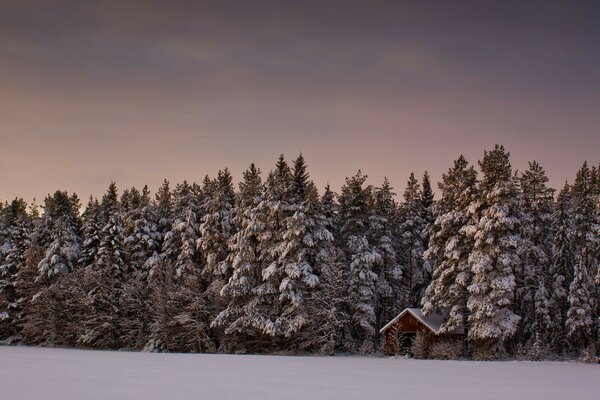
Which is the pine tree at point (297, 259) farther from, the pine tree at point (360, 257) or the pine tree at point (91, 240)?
the pine tree at point (91, 240)

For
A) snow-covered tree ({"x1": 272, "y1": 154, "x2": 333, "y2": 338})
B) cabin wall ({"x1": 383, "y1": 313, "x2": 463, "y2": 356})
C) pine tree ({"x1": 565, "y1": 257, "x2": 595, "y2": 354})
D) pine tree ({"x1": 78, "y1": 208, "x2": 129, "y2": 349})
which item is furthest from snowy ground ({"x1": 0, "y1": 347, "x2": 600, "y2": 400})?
pine tree ({"x1": 78, "y1": 208, "x2": 129, "y2": 349})

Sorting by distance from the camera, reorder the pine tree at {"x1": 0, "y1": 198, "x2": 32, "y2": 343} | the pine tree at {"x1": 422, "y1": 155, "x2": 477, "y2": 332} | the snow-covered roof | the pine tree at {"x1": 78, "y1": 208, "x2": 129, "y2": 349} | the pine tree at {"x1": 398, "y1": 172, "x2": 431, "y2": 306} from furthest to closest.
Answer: the pine tree at {"x1": 0, "y1": 198, "x2": 32, "y2": 343}
the pine tree at {"x1": 78, "y1": 208, "x2": 129, "y2": 349}
the pine tree at {"x1": 398, "y1": 172, "x2": 431, "y2": 306}
the snow-covered roof
the pine tree at {"x1": 422, "y1": 155, "x2": 477, "y2": 332}

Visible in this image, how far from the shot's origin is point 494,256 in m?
45.3

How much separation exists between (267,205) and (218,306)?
10626 mm

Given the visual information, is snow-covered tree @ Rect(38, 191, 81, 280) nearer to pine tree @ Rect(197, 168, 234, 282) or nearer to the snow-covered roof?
pine tree @ Rect(197, 168, 234, 282)

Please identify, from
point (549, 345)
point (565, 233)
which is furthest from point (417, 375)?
point (565, 233)

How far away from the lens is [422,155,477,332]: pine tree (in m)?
47.2

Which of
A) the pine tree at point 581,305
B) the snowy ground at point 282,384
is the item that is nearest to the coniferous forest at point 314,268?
the pine tree at point 581,305

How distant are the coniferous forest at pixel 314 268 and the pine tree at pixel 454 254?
0.39 ft

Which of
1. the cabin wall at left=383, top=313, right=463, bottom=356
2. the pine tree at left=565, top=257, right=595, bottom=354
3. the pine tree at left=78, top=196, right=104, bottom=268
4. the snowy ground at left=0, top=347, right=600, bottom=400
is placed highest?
the pine tree at left=78, top=196, right=104, bottom=268

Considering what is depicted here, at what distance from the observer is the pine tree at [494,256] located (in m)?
43.7

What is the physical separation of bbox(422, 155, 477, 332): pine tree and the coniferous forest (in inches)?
4.7

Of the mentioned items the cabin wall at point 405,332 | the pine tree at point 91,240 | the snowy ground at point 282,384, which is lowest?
the snowy ground at point 282,384

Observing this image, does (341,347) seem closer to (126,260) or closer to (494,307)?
(494,307)
